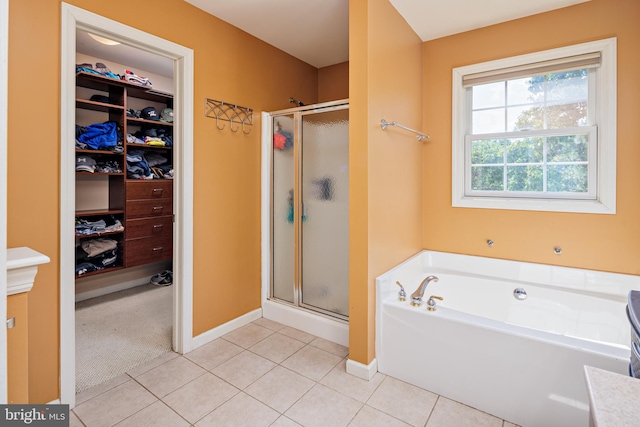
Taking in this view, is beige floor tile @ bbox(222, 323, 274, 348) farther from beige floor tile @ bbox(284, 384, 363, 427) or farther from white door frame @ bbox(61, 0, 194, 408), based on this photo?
beige floor tile @ bbox(284, 384, 363, 427)

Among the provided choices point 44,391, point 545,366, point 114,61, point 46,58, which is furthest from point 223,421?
point 114,61

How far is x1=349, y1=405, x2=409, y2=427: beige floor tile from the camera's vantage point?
1634 mm

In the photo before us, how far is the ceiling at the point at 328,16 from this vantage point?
2.26 metres

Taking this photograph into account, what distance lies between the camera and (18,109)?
1532 millimetres

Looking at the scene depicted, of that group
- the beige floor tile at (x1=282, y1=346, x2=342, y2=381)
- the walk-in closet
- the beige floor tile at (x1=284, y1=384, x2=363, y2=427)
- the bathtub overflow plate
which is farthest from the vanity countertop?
the walk-in closet

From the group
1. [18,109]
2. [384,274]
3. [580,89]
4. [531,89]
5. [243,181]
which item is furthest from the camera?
[243,181]

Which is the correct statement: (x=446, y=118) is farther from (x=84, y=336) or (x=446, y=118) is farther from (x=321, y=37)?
(x=84, y=336)

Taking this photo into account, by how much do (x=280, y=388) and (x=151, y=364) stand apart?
946 mm

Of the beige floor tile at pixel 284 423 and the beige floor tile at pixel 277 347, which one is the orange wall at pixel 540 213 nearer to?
the beige floor tile at pixel 277 347

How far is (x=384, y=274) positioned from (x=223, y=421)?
1255mm

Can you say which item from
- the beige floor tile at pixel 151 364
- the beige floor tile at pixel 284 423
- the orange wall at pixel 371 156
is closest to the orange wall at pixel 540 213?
the orange wall at pixel 371 156

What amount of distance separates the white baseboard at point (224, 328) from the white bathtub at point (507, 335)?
1235 millimetres

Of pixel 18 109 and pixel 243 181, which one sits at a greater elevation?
pixel 18 109

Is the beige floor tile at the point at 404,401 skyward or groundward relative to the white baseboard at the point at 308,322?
groundward
